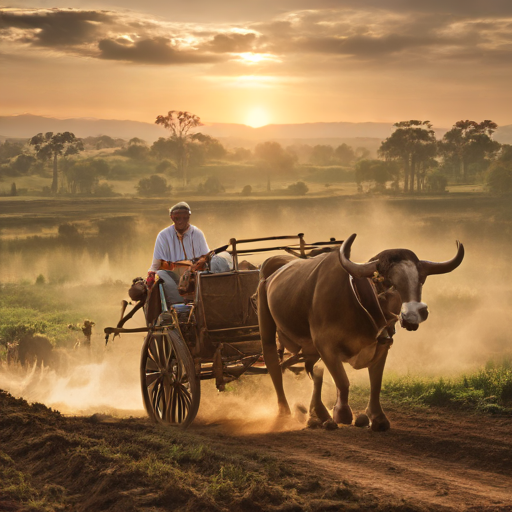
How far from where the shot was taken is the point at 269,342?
29.1ft

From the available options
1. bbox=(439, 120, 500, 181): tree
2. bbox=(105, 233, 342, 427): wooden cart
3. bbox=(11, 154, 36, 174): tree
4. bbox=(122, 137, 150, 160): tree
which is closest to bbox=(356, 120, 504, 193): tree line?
bbox=(439, 120, 500, 181): tree

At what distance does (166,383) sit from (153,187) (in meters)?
49.9

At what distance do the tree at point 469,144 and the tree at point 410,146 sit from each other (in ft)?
3.44

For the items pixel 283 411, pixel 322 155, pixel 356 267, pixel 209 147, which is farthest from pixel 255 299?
pixel 322 155

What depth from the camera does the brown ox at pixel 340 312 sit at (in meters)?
6.77

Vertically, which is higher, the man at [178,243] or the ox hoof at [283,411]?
the man at [178,243]

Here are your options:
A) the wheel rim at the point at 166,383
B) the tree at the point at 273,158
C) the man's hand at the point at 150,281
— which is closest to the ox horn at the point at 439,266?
the wheel rim at the point at 166,383

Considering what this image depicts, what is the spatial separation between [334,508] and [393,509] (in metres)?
0.40

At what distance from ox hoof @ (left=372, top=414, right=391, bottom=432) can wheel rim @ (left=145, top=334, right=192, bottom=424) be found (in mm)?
1958

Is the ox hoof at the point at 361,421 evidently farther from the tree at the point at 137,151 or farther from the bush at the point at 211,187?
the tree at the point at 137,151

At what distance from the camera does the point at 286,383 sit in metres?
12.3

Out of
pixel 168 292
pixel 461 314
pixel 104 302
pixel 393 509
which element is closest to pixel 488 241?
pixel 461 314

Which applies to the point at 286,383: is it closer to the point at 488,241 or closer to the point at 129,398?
the point at 129,398

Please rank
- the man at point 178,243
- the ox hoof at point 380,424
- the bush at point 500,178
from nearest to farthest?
the ox hoof at point 380,424
the man at point 178,243
the bush at point 500,178
